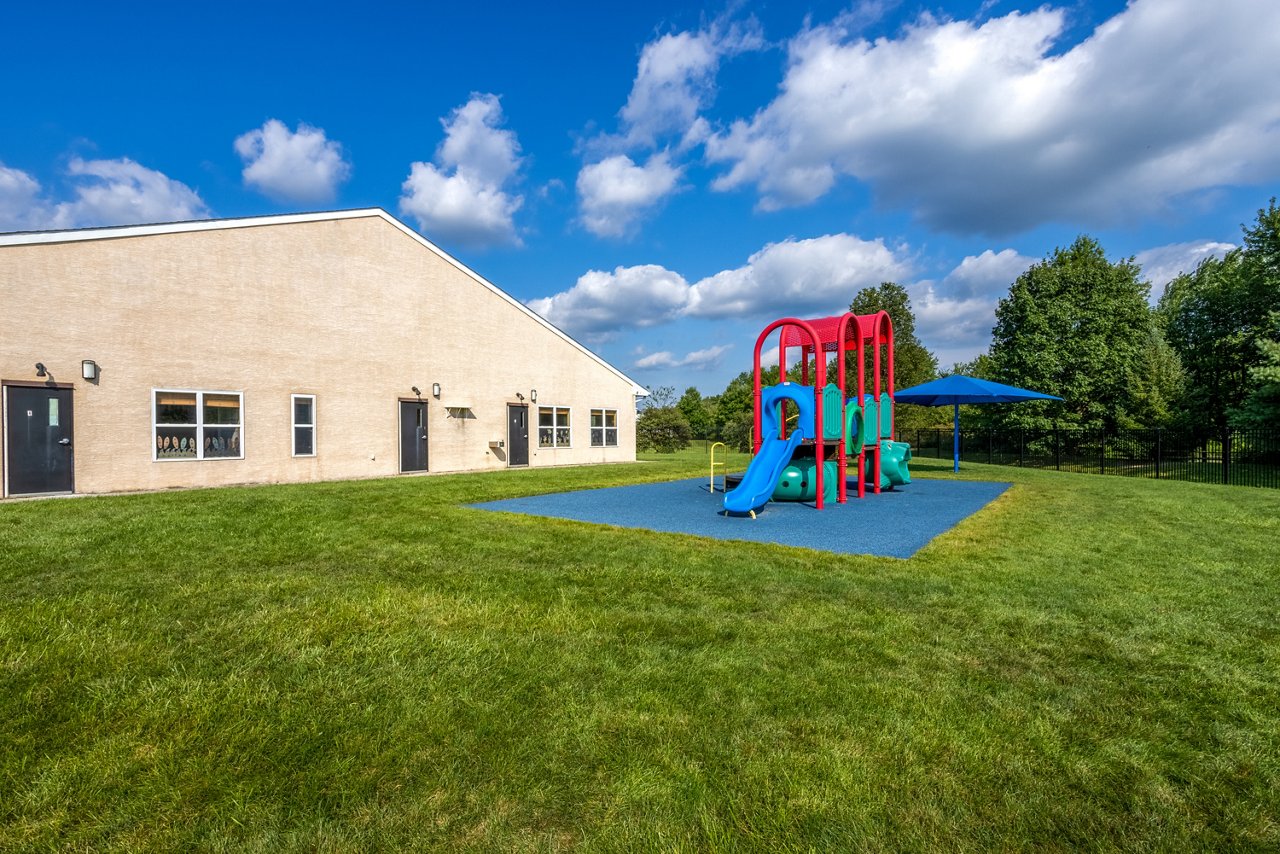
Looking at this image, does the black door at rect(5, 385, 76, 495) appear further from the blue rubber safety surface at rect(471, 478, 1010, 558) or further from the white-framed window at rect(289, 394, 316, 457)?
the blue rubber safety surface at rect(471, 478, 1010, 558)

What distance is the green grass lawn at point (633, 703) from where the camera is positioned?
2.13 meters

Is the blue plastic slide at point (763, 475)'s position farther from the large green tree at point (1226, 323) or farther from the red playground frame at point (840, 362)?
the large green tree at point (1226, 323)

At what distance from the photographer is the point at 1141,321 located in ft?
86.0

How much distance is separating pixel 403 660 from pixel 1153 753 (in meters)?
3.70

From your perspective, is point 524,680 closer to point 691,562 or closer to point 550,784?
point 550,784

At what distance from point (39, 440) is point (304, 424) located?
4.57 metres

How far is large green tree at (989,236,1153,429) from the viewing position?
24.6m

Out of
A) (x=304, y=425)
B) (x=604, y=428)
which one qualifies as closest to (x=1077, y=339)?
(x=604, y=428)

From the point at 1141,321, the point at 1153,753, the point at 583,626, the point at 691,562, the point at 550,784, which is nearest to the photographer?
the point at 550,784

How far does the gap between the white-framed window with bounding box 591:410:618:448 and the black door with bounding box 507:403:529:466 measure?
10.6 feet

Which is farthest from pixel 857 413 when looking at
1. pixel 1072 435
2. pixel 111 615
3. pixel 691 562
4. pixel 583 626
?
pixel 1072 435

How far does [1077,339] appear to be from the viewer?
2538 centimetres

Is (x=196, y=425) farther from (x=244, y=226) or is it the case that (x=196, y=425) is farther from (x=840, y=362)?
(x=840, y=362)

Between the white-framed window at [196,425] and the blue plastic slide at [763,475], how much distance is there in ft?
36.2
